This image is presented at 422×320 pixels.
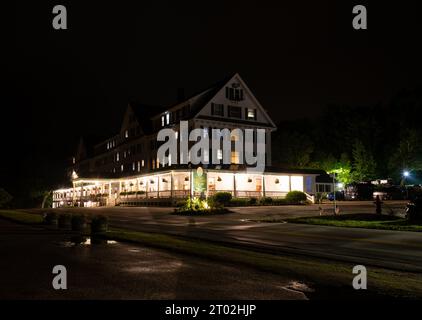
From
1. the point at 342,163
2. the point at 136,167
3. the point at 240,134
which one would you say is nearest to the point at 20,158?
the point at 136,167

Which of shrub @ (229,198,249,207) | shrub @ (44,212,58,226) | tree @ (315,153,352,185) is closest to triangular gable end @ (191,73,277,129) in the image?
shrub @ (229,198,249,207)

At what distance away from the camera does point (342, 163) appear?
8400 centimetres

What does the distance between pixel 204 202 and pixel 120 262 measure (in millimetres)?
24877

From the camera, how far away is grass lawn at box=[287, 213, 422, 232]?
2106cm

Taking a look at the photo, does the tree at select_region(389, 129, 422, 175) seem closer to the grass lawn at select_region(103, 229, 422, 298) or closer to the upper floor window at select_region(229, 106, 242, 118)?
the upper floor window at select_region(229, 106, 242, 118)

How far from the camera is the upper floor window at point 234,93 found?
184 feet

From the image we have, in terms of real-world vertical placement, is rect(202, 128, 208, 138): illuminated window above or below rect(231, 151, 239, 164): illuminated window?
above

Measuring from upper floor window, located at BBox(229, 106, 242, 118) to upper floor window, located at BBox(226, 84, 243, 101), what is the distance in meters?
1.15

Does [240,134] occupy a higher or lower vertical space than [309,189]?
higher

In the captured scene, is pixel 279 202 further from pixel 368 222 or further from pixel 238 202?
pixel 368 222

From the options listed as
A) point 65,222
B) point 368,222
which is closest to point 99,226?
point 65,222

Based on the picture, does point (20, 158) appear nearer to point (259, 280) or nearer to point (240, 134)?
point (240, 134)

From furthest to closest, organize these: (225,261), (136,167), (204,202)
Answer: (136,167) < (204,202) < (225,261)
